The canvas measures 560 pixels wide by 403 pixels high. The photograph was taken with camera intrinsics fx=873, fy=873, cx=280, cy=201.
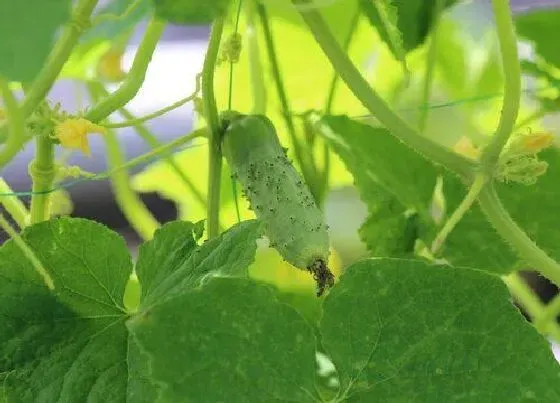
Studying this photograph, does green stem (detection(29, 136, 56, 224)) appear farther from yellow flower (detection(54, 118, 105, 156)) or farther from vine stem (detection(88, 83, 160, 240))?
vine stem (detection(88, 83, 160, 240))

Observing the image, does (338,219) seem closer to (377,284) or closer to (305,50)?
(305,50)

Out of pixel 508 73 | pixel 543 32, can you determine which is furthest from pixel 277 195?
pixel 543 32

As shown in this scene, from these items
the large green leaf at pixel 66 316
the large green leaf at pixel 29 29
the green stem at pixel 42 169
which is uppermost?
the large green leaf at pixel 29 29

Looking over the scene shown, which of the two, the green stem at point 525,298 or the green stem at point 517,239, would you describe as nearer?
the green stem at point 517,239

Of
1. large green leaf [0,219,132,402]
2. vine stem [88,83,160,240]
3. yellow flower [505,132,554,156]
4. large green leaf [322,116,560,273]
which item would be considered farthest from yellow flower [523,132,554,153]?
vine stem [88,83,160,240]

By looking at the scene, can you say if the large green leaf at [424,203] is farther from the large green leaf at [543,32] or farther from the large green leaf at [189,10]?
the large green leaf at [189,10]

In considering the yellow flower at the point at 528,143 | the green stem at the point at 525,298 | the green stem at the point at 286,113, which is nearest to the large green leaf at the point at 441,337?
the yellow flower at the point at 528,143
